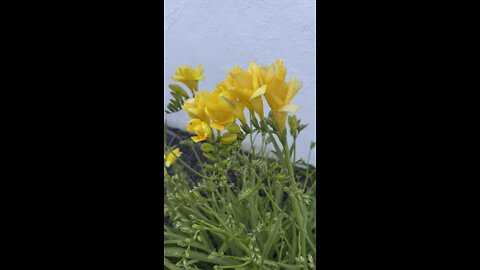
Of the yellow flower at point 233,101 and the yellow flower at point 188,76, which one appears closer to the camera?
the yellow flower at point 233,101

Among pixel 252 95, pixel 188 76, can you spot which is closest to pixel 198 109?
pixel 252 95

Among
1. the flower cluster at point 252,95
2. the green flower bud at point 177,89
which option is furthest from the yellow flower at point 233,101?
the green flower bud at point 177,89

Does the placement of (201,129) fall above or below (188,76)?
below

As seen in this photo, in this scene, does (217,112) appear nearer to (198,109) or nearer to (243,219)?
(198,109)

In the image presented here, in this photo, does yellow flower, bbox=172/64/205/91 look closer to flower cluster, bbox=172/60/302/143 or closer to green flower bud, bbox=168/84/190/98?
green flower bud, bbox=168/84/190/98

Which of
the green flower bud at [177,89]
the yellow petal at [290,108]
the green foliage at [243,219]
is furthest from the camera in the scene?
the green flower bud at [177,89]

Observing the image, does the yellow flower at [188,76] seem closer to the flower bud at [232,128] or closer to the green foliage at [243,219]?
the green foliage at [243,219]

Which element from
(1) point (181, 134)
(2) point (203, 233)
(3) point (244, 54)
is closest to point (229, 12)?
(3) point (244, 54)

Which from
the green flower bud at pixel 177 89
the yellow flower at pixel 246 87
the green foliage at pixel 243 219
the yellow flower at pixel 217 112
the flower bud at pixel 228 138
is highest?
the green flower bud at pixel 177 89

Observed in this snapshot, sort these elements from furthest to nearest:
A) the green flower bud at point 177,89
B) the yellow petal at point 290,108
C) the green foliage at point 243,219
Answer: the green flower bud at point 177,89, the green foliage at point 243,219, the yellow petal at point 290,108
